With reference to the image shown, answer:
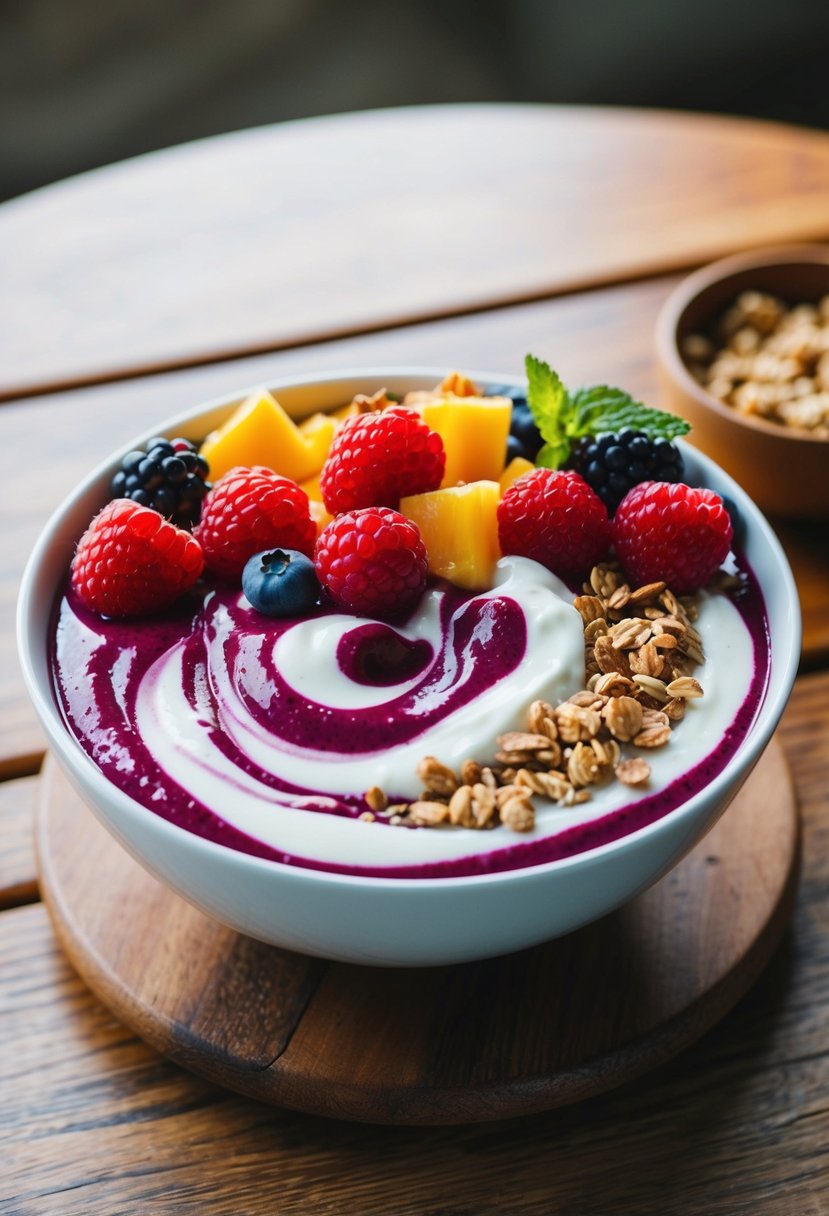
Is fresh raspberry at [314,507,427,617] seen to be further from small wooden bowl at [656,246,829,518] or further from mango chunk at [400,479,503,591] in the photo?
small wooden bowl at [656,246,829,518]

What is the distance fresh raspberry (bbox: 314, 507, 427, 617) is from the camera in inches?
46.1

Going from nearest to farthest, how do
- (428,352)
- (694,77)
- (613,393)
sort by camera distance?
(613,393) < (428,352) < (694,77)

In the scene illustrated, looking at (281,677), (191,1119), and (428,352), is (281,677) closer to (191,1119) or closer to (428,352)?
(191,1119)

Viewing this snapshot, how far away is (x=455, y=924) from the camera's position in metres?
0.98

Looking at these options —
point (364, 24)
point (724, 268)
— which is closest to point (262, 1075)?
point (724, 268)

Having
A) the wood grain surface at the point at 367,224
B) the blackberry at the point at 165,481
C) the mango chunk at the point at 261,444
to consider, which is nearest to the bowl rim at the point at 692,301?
the wood grain surface at the point at 367,224

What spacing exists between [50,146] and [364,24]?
118 cm

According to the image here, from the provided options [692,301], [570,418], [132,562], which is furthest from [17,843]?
[692,301]

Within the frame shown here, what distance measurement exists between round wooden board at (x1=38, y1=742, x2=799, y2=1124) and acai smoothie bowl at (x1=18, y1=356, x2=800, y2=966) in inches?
5.0

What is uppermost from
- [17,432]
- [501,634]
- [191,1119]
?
[501,634]

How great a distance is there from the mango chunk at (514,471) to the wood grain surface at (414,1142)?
603mm

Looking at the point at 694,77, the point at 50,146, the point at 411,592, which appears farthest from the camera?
the point at 694,77

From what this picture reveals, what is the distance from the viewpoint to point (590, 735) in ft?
3.57

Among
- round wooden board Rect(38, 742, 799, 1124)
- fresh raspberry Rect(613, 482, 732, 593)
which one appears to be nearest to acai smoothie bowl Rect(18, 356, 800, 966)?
fresh raspberry Rect(613, 482, 732, 593)
